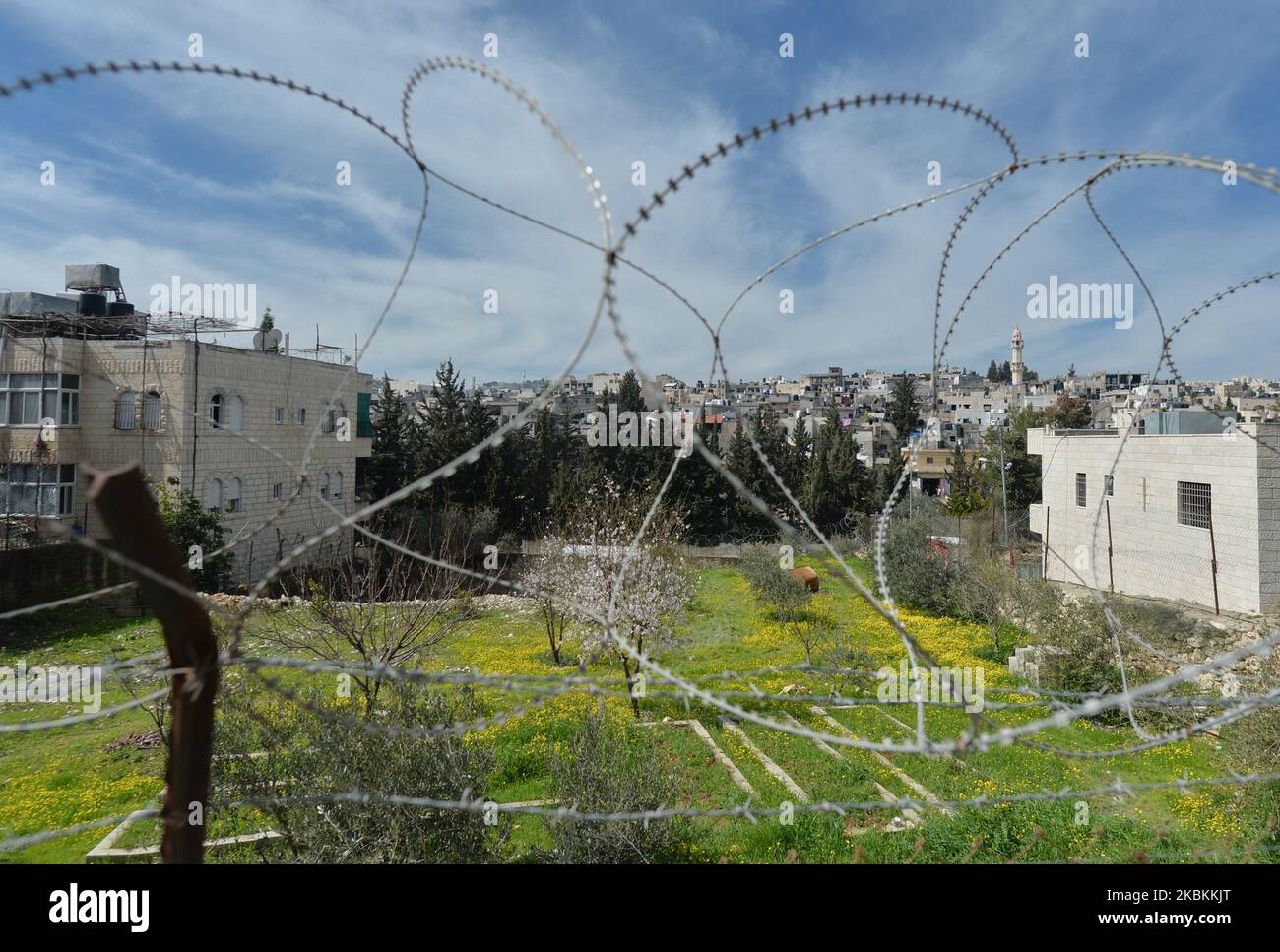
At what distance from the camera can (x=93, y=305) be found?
20.5 m

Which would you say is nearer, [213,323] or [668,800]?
[668,800]

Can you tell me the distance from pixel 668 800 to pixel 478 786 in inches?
67.4

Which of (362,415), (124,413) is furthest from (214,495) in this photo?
(362,415)

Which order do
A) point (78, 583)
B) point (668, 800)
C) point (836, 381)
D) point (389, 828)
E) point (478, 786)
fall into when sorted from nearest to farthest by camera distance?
point (389, 828) → point (478, 786) → point (668, 800) → point (78, 583) → point (836, 381)

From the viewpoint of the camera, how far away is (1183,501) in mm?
16828

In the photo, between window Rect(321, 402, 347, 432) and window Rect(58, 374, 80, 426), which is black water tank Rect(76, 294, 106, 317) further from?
window Rect(321, 402, 347, 432)

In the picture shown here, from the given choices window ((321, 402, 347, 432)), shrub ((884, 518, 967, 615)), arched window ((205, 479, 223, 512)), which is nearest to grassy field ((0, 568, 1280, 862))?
shrub ((884, 518, 967, 615))

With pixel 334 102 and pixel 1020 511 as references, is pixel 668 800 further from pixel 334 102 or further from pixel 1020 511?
pixel 1020 511

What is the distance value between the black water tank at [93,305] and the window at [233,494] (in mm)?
6122

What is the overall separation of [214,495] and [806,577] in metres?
16.7

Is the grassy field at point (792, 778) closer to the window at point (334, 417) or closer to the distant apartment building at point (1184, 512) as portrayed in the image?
the distant apartment building at point (1184, 512)

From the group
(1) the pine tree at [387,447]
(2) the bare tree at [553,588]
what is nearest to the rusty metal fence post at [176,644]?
(2) the bare tree at [553,588]

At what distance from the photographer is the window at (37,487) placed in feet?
59.9
